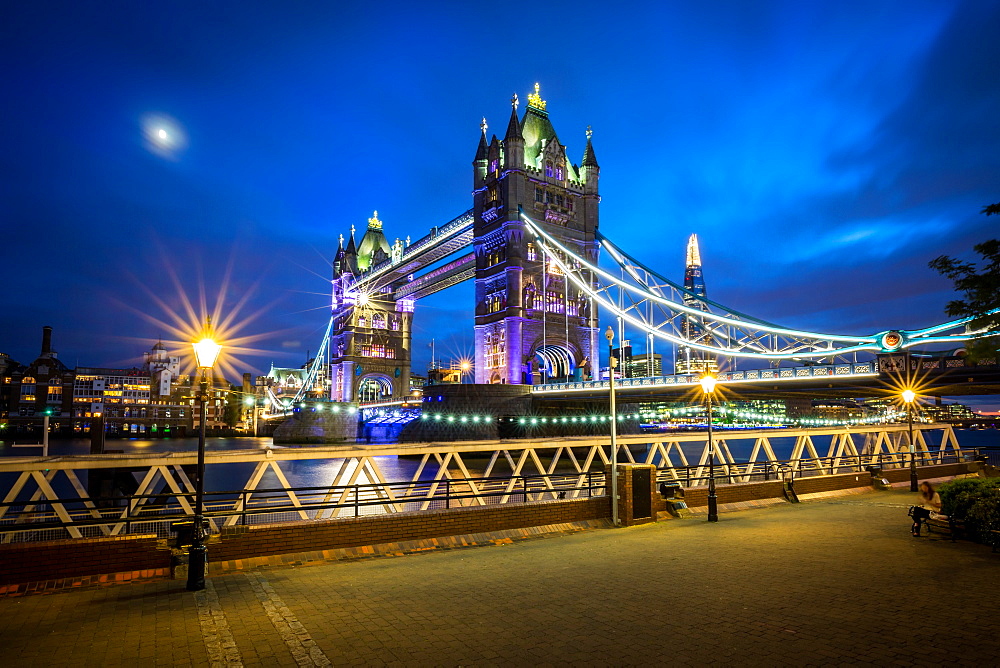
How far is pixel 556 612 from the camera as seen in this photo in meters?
8.55

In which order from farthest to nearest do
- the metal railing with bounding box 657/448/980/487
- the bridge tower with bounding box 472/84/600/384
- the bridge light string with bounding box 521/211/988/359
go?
the bridge tower with bounding box 472/84/600/384
the bridge light string with bounding box 521/211/988/359
the metal railing with bounding box 657/448/980/487

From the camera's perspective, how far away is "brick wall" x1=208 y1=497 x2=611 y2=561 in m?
11.5

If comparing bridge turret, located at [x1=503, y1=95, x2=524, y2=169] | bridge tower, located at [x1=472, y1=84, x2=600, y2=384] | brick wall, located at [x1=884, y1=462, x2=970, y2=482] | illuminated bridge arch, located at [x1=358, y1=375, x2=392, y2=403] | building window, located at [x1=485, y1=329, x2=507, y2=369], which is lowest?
brick wall, located at [x1=884, y1=462, x2=970, y2=482]

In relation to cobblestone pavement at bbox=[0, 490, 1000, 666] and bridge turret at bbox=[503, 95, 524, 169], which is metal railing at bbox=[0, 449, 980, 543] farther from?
bridge turret at bbox=[503, 95, 524, 169]

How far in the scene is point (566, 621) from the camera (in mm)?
8164

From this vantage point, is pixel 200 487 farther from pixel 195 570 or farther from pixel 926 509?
pixel 926 509

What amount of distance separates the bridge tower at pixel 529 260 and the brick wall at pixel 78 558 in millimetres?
62200

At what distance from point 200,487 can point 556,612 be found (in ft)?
19.7

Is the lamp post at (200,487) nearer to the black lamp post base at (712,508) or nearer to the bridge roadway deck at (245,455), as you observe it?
the bridge roadway deck at (245,455)

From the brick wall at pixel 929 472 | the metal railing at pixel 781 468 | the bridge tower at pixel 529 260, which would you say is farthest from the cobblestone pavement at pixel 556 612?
the bridge tower at pixel 529 260

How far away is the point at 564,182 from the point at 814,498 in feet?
220

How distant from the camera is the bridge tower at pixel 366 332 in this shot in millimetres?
123000

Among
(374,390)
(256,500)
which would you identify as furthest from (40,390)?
(256,500)

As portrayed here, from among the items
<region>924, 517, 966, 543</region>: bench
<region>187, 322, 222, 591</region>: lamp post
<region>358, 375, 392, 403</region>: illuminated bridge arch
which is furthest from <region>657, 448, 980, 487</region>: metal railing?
<region>358, 375, 392, 403</region>: illuminated bridge arch
